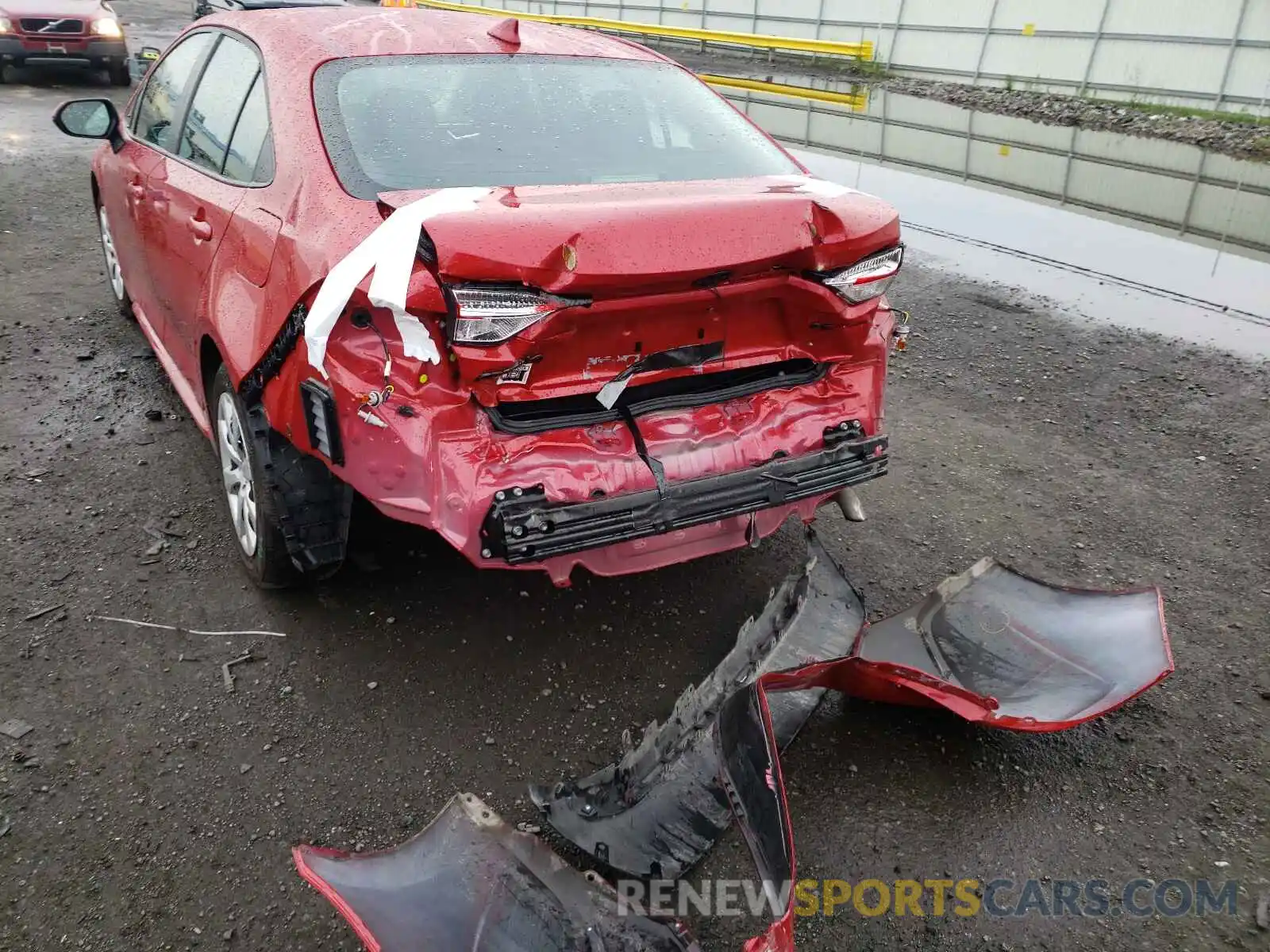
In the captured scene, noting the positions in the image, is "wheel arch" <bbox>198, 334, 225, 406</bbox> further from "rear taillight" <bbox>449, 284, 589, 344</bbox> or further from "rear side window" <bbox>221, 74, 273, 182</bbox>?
"rear taillight" <bbox>449, 284, 589, 344</bbox>

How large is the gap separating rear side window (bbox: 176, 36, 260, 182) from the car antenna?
84 cm

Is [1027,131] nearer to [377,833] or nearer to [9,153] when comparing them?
[9,153]

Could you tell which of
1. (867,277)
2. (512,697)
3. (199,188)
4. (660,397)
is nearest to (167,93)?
(199,188)

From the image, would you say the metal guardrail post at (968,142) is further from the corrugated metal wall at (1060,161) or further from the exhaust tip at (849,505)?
the exhaust tip at (849,505)

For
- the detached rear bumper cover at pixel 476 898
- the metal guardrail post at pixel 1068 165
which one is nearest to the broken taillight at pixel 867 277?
the detached rear bumper cover at pixel 476 898

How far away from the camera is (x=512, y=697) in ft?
9.53

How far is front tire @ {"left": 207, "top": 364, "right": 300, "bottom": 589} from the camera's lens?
2982mm

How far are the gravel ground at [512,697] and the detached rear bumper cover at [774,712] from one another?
150 millimetres

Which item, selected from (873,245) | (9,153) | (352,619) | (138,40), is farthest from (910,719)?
(138,40)

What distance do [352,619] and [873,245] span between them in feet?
6.81

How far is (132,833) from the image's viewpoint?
7.88 feet

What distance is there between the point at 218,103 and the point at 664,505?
2.36 m

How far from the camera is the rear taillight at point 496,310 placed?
227 cm

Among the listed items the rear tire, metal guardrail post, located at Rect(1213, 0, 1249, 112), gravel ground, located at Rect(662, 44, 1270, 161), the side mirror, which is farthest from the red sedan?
metal guardrail post, located at Rect(1213, 0, 1249, 112)
